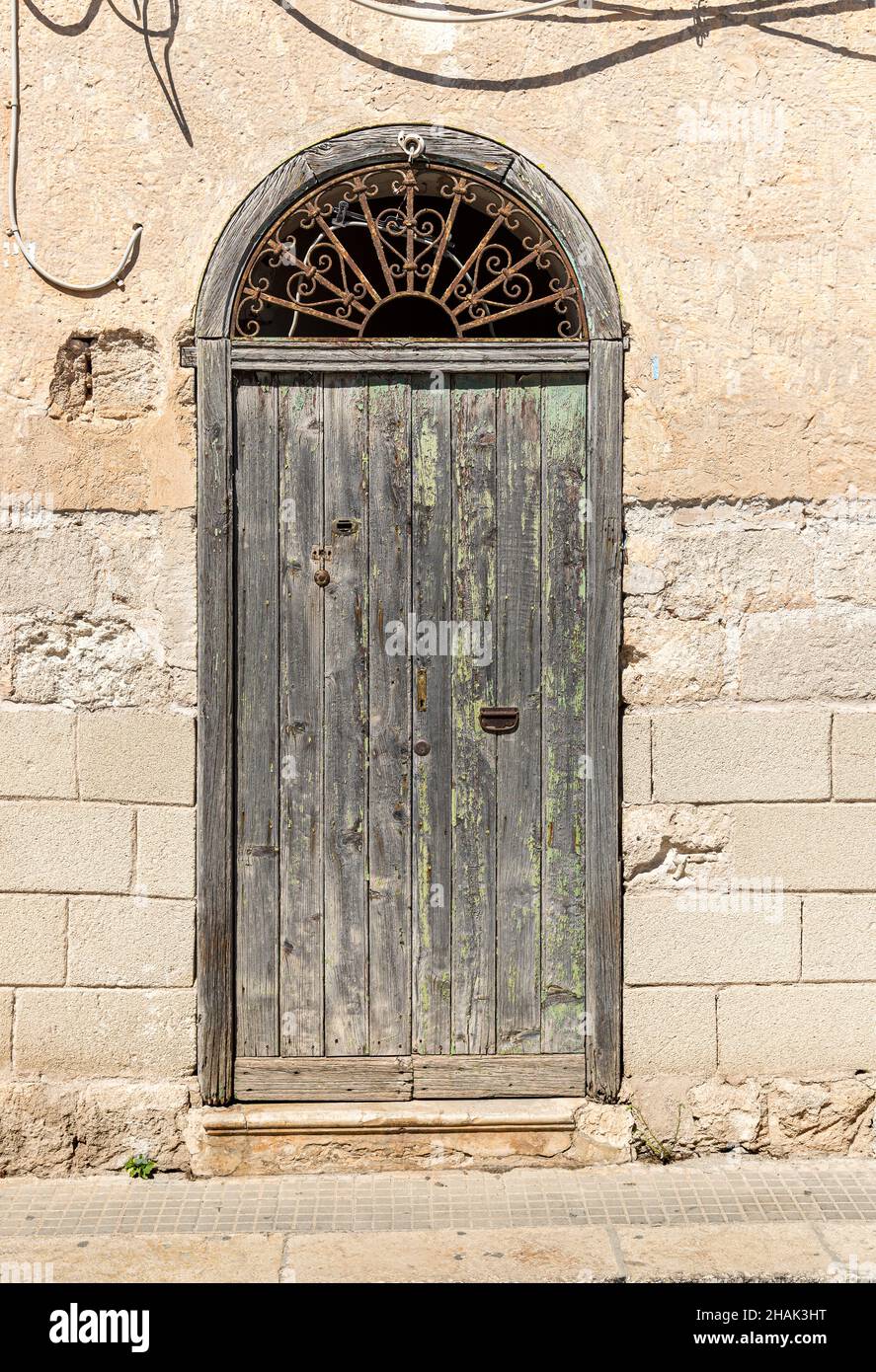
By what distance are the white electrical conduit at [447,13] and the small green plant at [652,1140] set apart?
11.4 feet

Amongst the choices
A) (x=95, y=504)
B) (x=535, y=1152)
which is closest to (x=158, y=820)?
(x=95, y=504)

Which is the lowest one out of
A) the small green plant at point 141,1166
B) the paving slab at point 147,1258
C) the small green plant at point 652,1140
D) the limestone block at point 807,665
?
the paving slab at point 147,1258

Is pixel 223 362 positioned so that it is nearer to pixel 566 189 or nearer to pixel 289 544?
pixel 289 544

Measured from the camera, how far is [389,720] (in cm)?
407

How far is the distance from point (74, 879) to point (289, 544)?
4.15 ft

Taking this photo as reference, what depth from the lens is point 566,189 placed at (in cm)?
396

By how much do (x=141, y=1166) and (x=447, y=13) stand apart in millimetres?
3750

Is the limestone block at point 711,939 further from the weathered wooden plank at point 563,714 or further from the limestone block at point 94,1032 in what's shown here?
the limestone block at point 94,1032

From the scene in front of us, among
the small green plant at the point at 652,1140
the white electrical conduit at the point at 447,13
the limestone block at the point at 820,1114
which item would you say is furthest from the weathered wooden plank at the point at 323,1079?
the white electrical conduit at the point at 447,13

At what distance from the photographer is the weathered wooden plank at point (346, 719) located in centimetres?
403

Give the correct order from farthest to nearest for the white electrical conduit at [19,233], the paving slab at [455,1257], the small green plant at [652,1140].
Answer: the small green plant at [652,1140], the white electrical conduit at [19,233], the paving slab at [455,1257]

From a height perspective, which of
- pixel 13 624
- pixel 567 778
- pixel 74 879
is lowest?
pixel 74 879

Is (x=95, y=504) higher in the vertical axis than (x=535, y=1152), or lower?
higher

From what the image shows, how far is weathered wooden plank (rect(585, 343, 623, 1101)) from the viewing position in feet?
13.1
